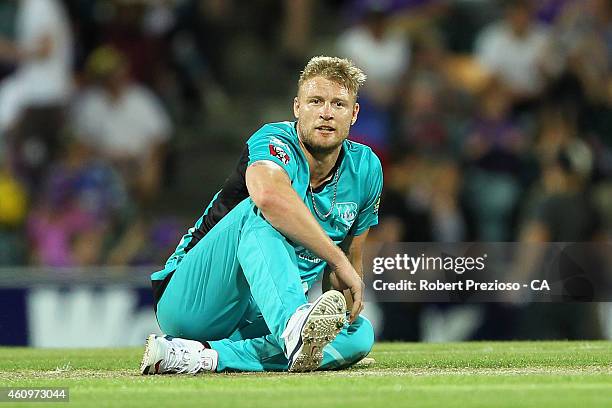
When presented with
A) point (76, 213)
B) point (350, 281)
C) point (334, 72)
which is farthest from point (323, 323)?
point (76, 213)

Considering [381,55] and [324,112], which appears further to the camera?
[381,55]

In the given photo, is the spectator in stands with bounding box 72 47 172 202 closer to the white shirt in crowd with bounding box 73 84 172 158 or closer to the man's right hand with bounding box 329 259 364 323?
the white shirt in crowd with bounding box 73 84 172 158

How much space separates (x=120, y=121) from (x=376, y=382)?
6.96m

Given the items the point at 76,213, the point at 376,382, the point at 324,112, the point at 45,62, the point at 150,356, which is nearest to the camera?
the point at 376,382

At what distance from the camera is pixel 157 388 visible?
4.05m

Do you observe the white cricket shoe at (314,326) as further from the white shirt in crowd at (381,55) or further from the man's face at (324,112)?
the white shirt in crowd at (381,55)

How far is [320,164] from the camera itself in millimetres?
5004

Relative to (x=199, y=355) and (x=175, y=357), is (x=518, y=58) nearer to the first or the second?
(x=199, y=355)

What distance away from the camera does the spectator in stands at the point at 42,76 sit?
10.6 metres

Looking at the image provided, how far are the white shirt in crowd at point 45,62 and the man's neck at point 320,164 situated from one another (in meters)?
6.14

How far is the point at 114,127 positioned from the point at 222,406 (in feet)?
24.6

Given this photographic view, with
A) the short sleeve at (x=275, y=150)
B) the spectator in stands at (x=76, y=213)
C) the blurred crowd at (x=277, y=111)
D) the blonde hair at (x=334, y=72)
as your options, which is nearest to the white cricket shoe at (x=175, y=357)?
the short sleeve at (x=275, y=150)

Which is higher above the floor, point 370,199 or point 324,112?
point 324,112

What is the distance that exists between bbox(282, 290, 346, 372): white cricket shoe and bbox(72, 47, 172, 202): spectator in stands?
253 inches
